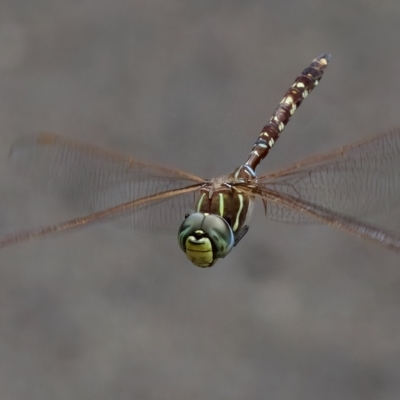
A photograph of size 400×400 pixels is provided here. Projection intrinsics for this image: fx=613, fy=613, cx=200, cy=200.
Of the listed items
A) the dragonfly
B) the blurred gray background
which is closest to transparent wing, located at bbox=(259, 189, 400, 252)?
the dragonfly

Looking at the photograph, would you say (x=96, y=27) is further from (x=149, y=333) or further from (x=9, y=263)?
(x=149, y=333)

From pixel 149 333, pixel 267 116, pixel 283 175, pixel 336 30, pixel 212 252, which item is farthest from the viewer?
pixel 336 30

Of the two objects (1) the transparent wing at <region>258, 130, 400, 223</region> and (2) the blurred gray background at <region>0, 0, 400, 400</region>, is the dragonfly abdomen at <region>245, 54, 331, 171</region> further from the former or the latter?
(2) the blurred gray background at <region>0, 0, 400, 400</region>

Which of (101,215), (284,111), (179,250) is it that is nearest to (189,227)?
(101,215)

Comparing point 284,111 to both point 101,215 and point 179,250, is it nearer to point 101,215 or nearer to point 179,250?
point 101,215

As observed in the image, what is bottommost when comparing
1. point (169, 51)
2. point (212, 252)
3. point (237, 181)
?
point (212, 252)

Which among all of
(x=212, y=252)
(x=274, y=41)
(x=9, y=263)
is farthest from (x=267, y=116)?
(x=212, y=252)
